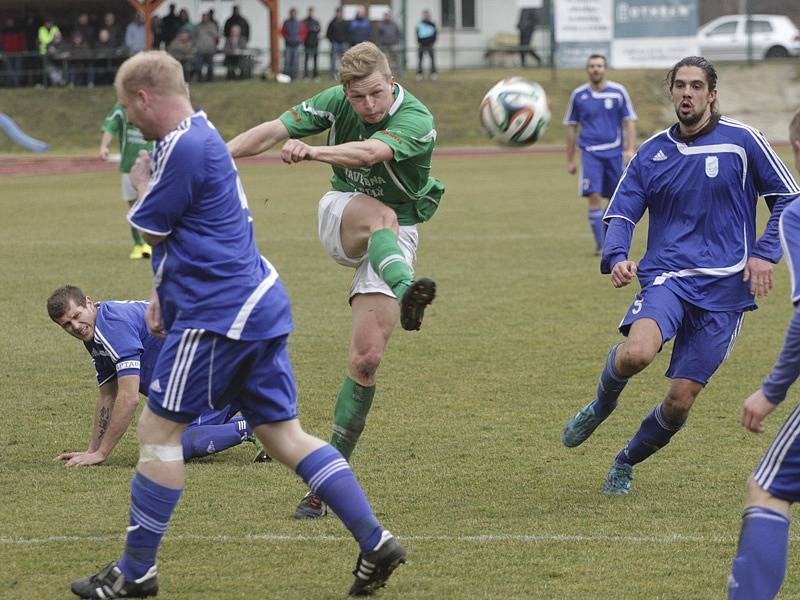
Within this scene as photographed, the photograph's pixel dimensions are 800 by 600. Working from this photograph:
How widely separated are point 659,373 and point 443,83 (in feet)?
93.5

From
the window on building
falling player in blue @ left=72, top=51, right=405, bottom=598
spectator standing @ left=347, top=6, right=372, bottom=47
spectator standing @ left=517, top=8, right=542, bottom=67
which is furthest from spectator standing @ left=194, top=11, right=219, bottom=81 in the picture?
falling player in blue @ left=72, top=51, right=405, bottom=598

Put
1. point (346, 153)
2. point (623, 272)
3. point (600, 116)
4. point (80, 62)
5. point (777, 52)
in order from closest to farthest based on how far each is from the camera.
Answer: point (346, 153), point (623, 272), point (600, 116), point (80, 62), point (777, 52)

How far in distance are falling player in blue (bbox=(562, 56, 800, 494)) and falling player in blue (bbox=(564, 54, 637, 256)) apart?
8705mm

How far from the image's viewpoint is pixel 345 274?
44.6ft

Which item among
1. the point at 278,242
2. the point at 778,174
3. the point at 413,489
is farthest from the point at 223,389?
the point at 278,242

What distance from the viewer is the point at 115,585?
4.58 meters

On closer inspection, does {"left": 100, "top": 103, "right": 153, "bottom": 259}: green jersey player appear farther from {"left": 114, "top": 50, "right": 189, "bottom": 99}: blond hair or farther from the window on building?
the window on building

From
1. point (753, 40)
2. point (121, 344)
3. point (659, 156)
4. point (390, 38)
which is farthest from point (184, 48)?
point (659, 156)

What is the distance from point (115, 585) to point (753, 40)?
123ft

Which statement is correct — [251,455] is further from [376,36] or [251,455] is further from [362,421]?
[376,36]

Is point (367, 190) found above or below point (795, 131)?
below

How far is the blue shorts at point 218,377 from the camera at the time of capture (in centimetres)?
444

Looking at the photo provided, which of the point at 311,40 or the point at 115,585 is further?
the point at 311,40

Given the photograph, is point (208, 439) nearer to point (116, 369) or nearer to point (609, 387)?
point (116, 369)
